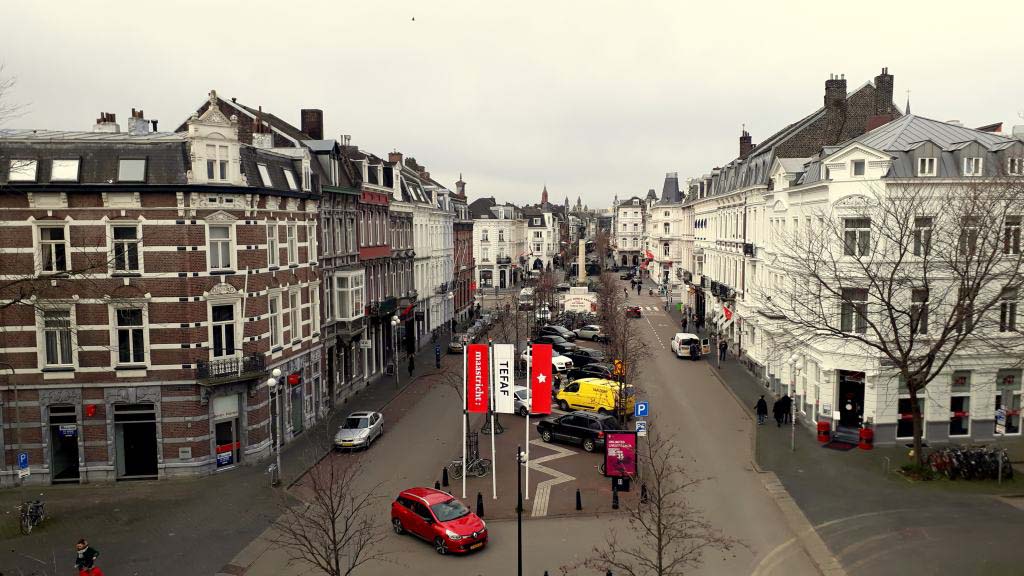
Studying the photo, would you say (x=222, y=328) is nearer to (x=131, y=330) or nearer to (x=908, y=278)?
(x=131, y=330)

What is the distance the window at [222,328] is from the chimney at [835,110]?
1406 inches

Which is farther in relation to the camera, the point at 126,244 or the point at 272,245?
the point at 272,245

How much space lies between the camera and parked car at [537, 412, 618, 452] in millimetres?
30453

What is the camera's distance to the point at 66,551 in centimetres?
2083

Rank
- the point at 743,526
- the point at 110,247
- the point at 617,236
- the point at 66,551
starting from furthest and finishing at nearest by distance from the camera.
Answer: the point at 617,236, the point at 110,247, the point at 743,526, the point at 66,551

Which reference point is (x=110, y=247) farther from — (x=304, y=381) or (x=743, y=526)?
(x=743, y=526)

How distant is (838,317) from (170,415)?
86.5 ft

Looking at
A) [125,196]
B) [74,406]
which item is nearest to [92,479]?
[74,406]

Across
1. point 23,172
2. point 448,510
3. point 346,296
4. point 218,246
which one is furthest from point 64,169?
point 448,510

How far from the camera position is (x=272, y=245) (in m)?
30.0

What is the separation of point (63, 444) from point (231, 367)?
21.6 ft

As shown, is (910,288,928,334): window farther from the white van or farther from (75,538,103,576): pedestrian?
(75,538,103,576): pedestrian

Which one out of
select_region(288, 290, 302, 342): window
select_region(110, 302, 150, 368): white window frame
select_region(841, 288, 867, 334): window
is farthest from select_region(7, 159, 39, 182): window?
select_region(841, 288, 867, 334): window

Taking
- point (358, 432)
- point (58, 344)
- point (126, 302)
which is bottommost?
point (358, 432)
